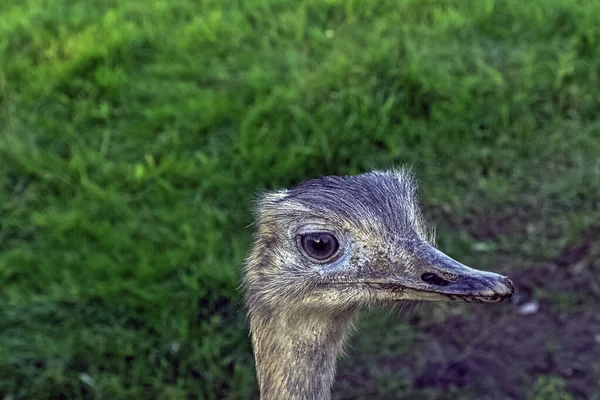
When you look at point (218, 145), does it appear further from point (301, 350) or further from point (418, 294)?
point (418, 294)

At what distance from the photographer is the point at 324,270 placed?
212cm

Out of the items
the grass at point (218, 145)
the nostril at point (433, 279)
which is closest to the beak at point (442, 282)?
the nostril at point (433, 279)

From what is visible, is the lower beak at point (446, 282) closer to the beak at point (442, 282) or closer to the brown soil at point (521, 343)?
the beak at point (442, 282)

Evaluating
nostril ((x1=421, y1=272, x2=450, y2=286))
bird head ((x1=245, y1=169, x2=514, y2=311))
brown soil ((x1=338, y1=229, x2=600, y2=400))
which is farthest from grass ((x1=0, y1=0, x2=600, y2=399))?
nostril ((x1=421, y1=272, x2=450, y2=286))

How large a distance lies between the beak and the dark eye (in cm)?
14

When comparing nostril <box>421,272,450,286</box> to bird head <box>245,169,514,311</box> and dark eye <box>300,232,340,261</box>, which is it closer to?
bird head <box>245,169,514,311</box>

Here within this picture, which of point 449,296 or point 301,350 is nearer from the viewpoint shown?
point 449,296

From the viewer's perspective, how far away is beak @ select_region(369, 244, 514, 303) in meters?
1.90

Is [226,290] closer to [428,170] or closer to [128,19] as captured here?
[428,170]

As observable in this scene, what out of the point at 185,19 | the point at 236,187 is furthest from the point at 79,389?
the point at 185,19

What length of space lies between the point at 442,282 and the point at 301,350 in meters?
0.43

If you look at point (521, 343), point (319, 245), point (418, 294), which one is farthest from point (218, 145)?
point (418, 294)

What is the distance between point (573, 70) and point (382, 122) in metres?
1.11

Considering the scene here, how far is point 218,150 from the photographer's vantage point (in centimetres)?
439
